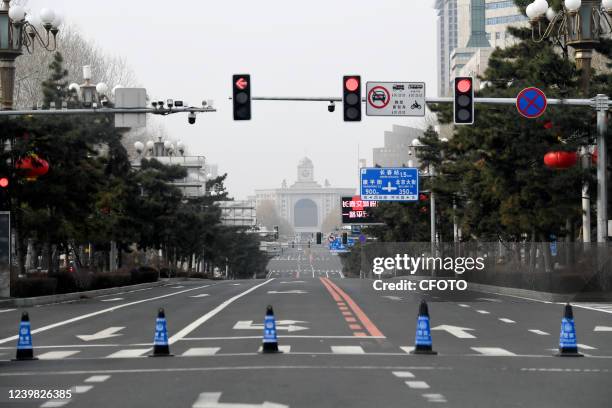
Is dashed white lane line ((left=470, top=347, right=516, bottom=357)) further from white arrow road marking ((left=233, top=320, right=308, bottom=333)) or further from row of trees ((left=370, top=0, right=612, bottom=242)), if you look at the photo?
row of trees ((left=370, top=0, right=612, bottom=242))

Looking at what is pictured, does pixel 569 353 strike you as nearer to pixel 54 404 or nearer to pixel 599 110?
pixel 54 404

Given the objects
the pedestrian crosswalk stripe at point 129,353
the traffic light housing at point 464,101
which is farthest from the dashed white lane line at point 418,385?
the traffic light housing at point 464,101

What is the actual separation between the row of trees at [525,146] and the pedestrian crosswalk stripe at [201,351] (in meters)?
23.1

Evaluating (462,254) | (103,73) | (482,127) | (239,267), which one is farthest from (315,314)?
(239,267)

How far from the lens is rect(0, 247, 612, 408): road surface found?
42.1 feet

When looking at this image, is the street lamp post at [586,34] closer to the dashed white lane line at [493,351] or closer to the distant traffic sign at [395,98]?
the distant traffic sign at [395,98]

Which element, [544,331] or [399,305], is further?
[399,305]

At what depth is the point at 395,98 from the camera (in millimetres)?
33812

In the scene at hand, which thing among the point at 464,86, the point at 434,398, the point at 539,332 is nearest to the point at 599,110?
the point at 464,86

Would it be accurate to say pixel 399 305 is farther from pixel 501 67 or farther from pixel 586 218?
pixel 501 67

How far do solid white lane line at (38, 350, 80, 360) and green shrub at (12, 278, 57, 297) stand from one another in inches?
862

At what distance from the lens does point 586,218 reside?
43.1 meters

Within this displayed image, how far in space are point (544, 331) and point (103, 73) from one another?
2650 inches

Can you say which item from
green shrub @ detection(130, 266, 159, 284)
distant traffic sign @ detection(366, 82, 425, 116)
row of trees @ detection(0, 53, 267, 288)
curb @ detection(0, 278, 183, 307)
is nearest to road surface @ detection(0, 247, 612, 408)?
distant traffic sign @ detection(366, 82, 425, 116)
